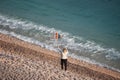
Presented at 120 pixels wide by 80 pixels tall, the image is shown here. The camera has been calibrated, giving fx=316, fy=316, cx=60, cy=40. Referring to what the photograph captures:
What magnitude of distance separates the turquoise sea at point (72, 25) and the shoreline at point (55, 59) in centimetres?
145

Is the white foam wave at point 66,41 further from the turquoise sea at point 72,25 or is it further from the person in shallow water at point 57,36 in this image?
the person in shallow water at point 57,36

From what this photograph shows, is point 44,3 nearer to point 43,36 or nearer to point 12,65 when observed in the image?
point 43,36

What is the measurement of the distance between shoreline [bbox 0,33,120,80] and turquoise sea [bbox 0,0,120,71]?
145 cm

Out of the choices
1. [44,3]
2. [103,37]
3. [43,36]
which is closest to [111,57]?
[103,37]

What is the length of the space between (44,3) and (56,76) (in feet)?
89.0

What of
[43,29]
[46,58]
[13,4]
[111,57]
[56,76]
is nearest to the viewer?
[56,76]

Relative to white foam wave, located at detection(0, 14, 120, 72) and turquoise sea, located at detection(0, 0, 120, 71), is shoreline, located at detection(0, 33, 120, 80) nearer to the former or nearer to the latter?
A: turquoise sea, located at detection(0, 0, 120, 71)

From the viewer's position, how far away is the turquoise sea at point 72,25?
1160 inches

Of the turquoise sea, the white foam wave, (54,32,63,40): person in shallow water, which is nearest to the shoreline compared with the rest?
the turquoise sea

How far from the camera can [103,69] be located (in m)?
25.5

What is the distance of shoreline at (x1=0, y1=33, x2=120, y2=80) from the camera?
929 inches

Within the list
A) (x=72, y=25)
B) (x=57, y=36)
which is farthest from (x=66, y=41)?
(x=72, y=25)

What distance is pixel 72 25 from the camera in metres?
37.1

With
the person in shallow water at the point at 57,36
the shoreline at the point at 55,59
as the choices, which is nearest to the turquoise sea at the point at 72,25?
the person in shallow water at the point at 57,36
